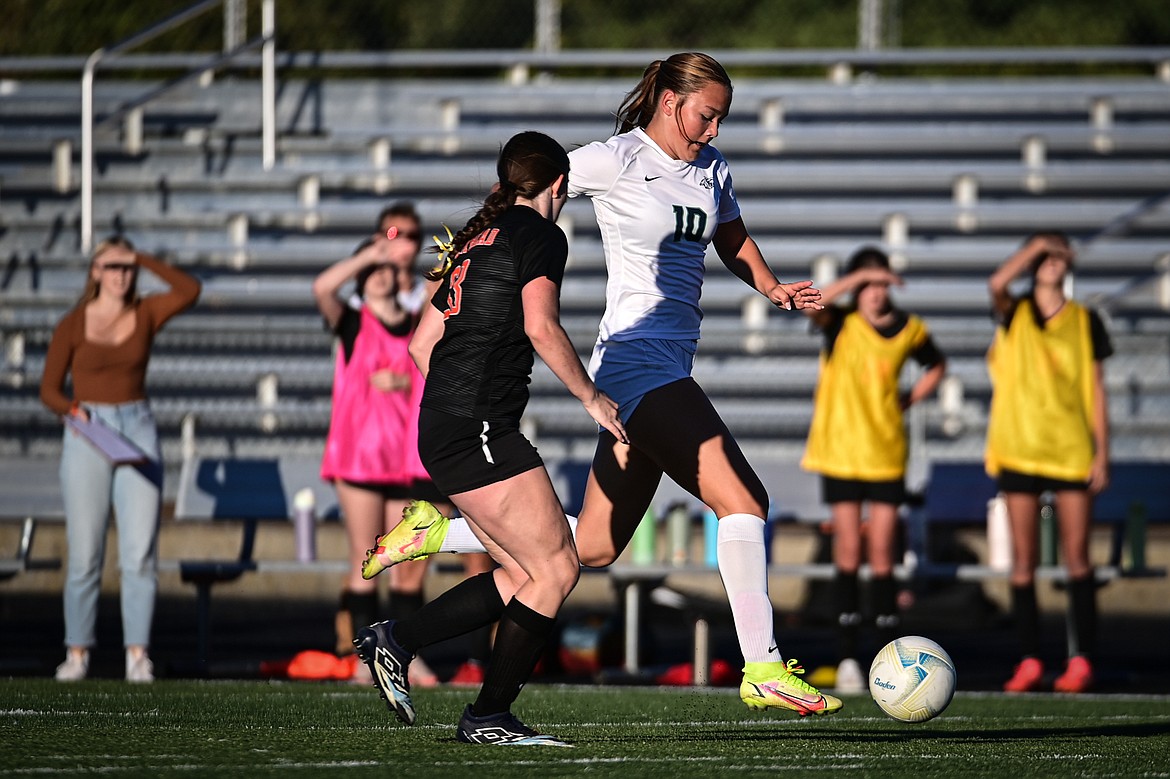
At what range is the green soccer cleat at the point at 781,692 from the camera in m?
5.41

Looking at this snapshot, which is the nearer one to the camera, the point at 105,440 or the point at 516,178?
the point at 516,178

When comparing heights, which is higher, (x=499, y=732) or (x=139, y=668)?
(x=499, y=732)

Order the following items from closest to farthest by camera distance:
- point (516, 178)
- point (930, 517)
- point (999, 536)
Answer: point (516, 178) < point (999, 536) < point (930, 517)

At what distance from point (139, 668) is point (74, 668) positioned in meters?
0.32

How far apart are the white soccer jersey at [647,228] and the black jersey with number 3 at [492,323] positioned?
2.06ft

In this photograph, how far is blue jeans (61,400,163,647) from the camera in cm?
871

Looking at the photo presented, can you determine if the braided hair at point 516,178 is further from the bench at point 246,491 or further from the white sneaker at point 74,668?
the bench at point 246,491

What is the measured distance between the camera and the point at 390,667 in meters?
5.62

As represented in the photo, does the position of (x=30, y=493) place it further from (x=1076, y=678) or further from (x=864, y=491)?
(x=1076, y=678)

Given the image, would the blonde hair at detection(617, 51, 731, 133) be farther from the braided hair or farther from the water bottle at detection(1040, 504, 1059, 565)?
the water bottle at detection(1040, 504, 1059, 565)

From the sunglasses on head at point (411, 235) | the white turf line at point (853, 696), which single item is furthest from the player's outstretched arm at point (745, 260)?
the sunglasses on head at point (411, 235)

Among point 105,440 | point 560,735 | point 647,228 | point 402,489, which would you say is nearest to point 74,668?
point 105,440

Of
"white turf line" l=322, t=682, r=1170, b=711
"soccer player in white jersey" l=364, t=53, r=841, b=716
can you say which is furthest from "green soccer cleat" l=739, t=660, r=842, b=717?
"white turf line" l=322, t=682, r=1170, b=711

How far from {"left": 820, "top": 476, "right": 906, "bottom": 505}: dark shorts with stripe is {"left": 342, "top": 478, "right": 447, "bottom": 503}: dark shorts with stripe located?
215cm
